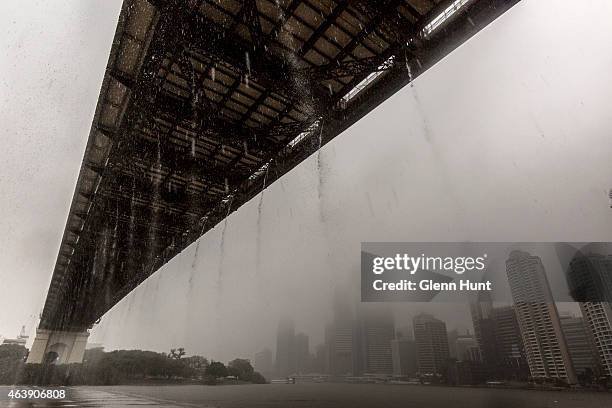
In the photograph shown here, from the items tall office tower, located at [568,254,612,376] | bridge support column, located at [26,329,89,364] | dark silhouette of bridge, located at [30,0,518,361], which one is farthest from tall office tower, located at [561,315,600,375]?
bridge support column, located at [26,329,89,364]

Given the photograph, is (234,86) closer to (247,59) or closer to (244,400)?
(247,59)

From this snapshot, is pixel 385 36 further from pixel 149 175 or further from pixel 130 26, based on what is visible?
pixel 149 175

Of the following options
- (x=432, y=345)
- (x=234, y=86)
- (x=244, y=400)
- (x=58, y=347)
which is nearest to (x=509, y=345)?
(x=432, y=345)

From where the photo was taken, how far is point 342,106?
1460cm

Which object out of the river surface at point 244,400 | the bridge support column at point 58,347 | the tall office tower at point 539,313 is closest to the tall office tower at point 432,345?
the river surface at point 244,400

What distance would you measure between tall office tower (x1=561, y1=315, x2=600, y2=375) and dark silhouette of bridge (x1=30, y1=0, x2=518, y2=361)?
67054 mm

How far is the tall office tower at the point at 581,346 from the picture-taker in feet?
192

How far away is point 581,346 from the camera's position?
2495 inches

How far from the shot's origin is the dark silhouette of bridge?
1120cm

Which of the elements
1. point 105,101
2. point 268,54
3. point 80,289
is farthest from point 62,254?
point 268,54

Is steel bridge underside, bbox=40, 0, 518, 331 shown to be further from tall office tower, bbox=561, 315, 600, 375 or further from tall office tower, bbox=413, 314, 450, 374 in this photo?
tall office tower, bbox=561, 315, 600, 375

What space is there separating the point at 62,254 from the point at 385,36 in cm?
3241

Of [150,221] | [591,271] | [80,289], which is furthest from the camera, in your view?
[591,271]

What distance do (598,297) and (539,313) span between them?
10318 mm
